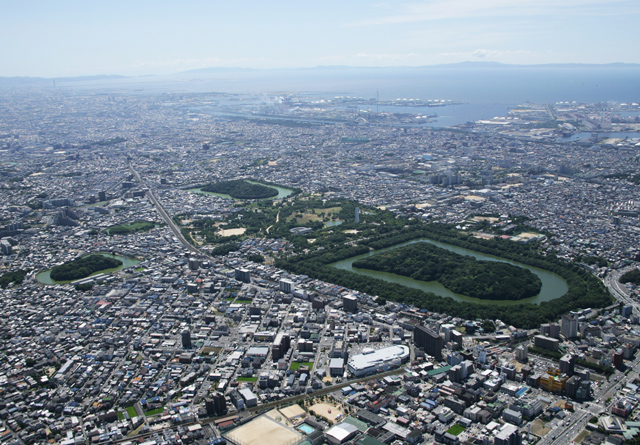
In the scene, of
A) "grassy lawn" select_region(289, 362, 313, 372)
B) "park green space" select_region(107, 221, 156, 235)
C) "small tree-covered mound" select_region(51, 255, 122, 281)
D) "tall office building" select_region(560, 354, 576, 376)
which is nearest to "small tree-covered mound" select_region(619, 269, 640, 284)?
"tall office building" select_region(560, 354, 576, 376)

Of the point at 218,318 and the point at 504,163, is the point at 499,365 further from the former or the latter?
the point at 504,163

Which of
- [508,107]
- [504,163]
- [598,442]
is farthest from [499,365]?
[508,107]

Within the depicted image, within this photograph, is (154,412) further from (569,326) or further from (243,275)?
(569,326)

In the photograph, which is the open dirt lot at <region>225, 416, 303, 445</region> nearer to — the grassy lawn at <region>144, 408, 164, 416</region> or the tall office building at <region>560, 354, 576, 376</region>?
the grassy lawn at <region>144, 408, 164, 416</region>

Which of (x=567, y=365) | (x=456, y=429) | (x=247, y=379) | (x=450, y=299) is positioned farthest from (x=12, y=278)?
(x=567, y=365)

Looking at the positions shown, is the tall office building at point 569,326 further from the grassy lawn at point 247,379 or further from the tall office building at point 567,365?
the grassy lawn at point 247,379

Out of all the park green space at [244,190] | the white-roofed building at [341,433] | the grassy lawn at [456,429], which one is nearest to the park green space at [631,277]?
the grassy lawn at [456,429]
